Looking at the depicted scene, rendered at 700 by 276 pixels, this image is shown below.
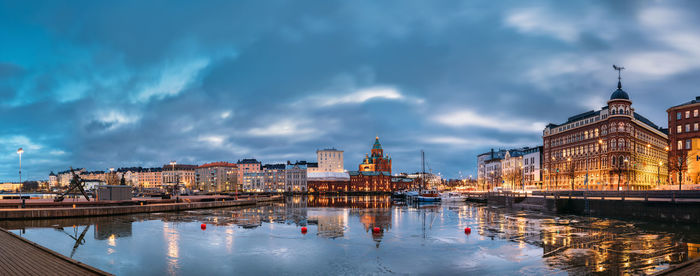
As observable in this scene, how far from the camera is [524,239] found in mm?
37344

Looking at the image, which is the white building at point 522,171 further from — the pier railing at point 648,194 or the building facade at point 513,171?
the pier railing at point 648,194

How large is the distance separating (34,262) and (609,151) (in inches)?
4522

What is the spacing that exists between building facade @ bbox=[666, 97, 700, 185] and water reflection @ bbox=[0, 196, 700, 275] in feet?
166

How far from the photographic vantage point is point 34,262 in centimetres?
1864

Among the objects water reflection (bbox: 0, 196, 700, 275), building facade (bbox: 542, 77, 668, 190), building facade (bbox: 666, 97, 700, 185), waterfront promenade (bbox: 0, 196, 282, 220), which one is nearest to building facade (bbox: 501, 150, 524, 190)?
building facade (bbox: 542, 77, 668, 190)

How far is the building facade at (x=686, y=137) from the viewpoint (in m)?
85.5

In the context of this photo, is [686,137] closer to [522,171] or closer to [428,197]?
[428,197]

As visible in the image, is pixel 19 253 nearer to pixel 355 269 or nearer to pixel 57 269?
pixel 57 269

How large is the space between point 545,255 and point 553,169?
113m

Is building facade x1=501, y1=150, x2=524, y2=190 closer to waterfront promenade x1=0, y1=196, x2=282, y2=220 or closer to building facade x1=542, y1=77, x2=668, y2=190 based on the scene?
building facade x1=542, y1=77, x2=668, y2=190

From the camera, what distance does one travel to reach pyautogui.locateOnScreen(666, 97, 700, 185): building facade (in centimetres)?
8550

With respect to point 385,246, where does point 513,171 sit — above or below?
below

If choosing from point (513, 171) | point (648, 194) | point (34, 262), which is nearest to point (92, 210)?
point (34, 262)

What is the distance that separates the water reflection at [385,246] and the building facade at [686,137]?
50.5m
